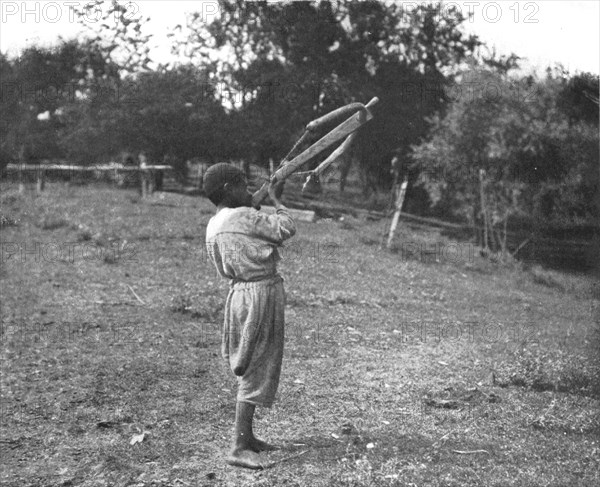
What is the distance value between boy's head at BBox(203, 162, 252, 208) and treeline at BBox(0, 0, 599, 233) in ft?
26.3

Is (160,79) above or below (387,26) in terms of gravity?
below

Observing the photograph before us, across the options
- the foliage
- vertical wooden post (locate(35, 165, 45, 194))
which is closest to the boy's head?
the foliage

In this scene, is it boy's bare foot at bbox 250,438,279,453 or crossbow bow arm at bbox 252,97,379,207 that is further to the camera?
boy's bare foot at bbox 250,438,279,453

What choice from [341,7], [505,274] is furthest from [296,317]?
[341,7]

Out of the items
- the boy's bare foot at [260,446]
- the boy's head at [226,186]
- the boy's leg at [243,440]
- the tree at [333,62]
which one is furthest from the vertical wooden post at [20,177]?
the boy's leg at [243,440]

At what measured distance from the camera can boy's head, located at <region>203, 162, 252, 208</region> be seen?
15.8 ft

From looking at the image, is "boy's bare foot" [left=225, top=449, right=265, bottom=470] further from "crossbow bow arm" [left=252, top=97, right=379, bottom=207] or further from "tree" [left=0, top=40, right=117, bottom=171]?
"tree" [left=0, top=40, right=117, bottom=171]

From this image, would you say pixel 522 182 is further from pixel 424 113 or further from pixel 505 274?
pixel 424 113

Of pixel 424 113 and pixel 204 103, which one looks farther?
pixel 424 113

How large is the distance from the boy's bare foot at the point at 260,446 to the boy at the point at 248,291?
0.08 ft

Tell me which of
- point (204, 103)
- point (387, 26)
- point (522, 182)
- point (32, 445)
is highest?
point (387, 26)

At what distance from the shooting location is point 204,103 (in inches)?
911

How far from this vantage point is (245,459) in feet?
15.7

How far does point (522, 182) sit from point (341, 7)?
14023 mm
